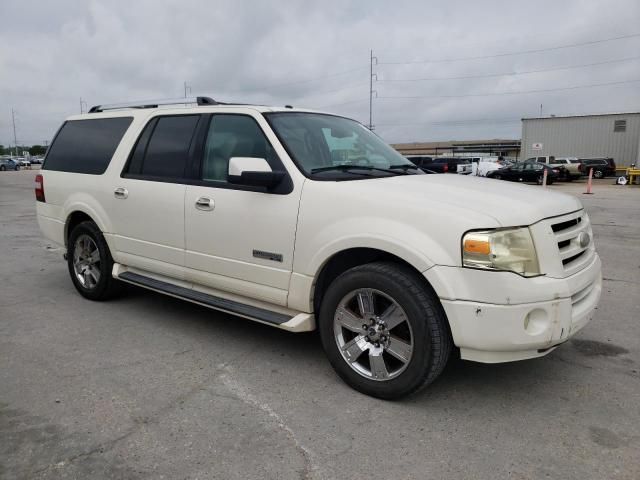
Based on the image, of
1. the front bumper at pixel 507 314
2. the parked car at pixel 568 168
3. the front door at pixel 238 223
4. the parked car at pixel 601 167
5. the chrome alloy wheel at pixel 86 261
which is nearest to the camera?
the front bumper at pixel 507 314

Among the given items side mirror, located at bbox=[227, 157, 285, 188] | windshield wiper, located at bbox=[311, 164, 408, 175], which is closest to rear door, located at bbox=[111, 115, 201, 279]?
side mirror, located at bbox=[227, 157, 285, 188]

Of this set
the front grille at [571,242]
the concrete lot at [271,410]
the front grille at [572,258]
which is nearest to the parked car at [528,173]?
the concrete lot at [271,410]

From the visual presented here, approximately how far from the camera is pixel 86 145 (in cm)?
522

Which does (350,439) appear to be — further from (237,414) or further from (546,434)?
(546,434)

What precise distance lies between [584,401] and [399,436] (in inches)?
49.2

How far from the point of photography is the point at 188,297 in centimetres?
416

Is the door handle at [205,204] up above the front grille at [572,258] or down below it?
above

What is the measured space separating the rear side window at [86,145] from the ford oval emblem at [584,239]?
3.90 metres

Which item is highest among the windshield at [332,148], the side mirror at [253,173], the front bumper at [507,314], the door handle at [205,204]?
the windshield at [332,148]

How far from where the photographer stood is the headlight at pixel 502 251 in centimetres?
279

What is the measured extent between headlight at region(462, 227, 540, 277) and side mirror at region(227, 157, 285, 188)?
1330mm

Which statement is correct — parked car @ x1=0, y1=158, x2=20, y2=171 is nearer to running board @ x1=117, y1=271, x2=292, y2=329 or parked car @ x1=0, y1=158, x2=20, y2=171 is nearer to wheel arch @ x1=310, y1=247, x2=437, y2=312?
running board @ x1=117, y1=271, x2=292, y2=329

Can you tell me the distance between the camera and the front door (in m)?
3.56

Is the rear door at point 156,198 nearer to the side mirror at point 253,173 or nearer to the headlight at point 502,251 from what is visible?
the side mirror at point 253,173
